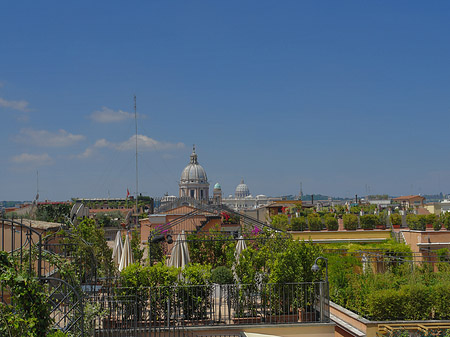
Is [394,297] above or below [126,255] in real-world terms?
below

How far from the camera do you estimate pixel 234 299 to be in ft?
34.1

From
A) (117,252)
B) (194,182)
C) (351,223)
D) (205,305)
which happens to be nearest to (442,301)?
(205,305)

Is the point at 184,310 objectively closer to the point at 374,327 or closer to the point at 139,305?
the point at 139,305

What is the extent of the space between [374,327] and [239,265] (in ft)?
10.3

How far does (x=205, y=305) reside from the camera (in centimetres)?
1019

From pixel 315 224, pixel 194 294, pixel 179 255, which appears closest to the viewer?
pixel 194 294

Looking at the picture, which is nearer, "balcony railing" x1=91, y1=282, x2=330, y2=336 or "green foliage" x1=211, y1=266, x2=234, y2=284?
"balcony railing" x1=91, y1=282, x2=330, y2=336

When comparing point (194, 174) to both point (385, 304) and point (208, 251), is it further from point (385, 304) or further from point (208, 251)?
point (385, 304)

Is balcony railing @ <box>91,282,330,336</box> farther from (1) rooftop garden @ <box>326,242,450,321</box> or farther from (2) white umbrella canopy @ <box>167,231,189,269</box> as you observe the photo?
(2) white umbrella canopy @ <box>167,231,189,269</box>

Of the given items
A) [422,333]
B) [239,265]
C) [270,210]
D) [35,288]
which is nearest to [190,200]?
[270,210]

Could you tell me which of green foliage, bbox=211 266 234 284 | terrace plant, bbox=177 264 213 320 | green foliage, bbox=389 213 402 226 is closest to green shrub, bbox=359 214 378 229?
green foliage, bbox=389 213 402 226

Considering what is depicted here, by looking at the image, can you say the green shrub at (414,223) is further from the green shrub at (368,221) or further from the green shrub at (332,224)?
the green shrub at (332,224)

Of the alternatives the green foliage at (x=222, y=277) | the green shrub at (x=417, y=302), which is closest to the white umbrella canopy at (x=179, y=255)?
the green foliage at (x=222, y=277)

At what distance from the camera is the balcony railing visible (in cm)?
974
